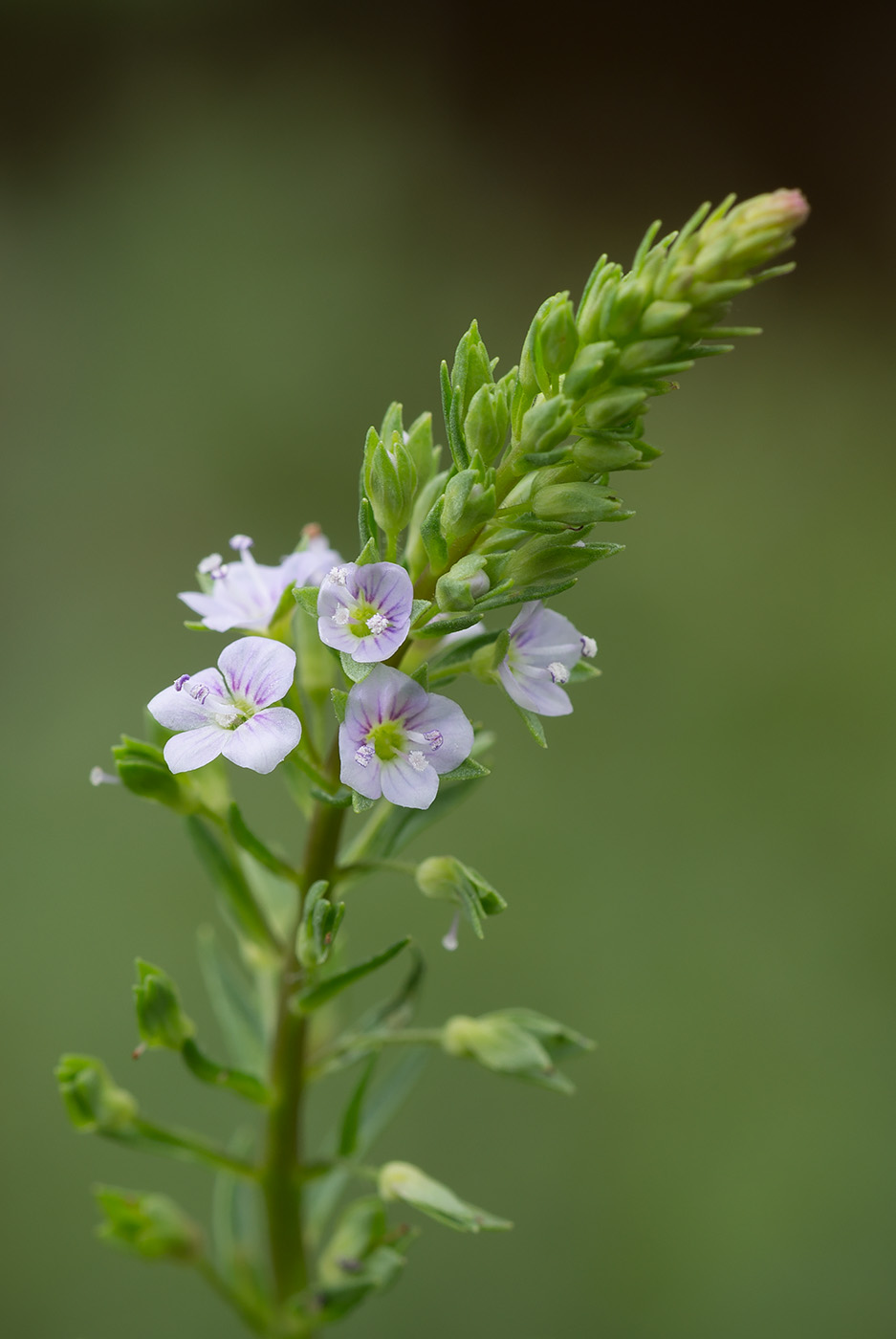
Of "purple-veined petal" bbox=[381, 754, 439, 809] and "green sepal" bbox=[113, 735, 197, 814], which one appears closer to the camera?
"purple-veined petal" bbox=[381, 754, 439, 809]

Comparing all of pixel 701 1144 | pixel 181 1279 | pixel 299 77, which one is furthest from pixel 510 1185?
pixel 299 77

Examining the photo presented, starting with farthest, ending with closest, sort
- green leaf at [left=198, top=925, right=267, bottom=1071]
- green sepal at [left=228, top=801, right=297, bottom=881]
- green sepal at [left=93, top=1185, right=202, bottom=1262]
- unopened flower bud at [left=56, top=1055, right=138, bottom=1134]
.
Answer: green leaf at [left=198, top=925, right=267, bottom=1071]
green sepal at [left=93, top=1185, right=202, bottom=1262]
unopened flower bud at [left=56, top=1055, right=138, bottom=1134]
green sepal at [left=228, top=801, right=297, bottom=881]

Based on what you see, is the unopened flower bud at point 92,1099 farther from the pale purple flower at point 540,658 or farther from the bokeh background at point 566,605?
the bokeh background at point 566,605

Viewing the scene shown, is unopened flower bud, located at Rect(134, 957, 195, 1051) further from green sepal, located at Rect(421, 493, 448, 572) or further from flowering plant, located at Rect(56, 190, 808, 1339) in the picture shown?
green sepal, located at Rect(421, 493, 448, 572)

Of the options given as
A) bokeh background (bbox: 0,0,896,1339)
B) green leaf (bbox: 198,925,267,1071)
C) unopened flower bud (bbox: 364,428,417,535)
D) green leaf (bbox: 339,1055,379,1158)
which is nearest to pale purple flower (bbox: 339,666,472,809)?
unopened flower bud (bbox: 364,428,417,535)

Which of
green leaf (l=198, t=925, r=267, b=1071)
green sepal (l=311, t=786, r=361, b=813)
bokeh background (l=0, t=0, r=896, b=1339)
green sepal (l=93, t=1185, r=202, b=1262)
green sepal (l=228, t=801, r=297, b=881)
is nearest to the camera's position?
green sepal (l=311, t=786, r=361, b=813)

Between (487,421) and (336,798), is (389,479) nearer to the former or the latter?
(487,421)

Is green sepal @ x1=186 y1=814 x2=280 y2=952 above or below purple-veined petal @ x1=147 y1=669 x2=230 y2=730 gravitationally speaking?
below
